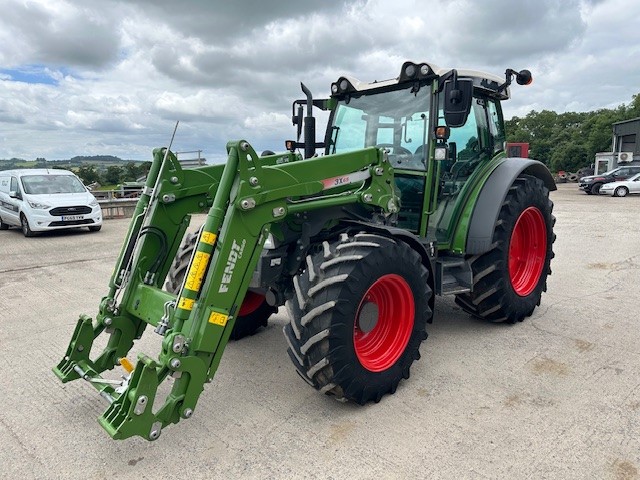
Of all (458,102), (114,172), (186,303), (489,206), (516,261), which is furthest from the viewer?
(114,172)

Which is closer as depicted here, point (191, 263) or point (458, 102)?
point (191, 263)

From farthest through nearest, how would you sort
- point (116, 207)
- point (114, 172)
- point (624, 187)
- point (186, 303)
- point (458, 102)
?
point (624, 187) → point (116, 207) → point (114, 172) → point (458, 102) → point (186, 303)

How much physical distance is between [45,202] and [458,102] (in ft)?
35.4

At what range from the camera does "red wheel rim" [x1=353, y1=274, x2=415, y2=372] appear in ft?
11.0

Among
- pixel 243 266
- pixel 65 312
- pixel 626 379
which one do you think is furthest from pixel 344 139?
pixel 65 312

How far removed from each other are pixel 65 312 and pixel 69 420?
2.64m

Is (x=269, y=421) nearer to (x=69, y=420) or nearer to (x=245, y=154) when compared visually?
(x=69, y=420)

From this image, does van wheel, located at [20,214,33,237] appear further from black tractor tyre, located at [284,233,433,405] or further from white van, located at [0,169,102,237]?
black tractor tyre, located at [284,233,433,405]

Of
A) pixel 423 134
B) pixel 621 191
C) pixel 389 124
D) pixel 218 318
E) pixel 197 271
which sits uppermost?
pixel 389 124

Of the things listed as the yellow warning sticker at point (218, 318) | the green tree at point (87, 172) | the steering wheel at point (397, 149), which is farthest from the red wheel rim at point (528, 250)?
the green tree at point (87, 172)

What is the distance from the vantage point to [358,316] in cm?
327

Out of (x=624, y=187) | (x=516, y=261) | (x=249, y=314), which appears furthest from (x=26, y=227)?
(x=624, y=187)

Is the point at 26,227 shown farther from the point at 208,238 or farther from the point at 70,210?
the point at 208,238

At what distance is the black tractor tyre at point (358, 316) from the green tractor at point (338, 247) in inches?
0.4
